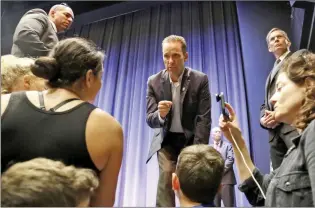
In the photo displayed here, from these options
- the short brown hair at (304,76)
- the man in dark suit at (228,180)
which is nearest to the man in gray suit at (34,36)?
the short brown hair at (304,76)

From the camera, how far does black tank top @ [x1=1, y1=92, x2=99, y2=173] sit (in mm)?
946

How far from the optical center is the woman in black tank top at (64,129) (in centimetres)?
95

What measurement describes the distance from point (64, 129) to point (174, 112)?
105cm

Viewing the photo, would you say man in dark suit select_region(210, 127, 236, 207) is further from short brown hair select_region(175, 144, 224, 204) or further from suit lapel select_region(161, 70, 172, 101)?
short brown hair select_region(175, 144, 224, 204)

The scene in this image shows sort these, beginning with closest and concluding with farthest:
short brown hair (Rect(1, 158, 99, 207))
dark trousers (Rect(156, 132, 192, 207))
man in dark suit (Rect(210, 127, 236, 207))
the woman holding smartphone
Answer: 1. short brown hair (Rect(1, 158, 99, 207))
2. the woman holding smartphone
3. dark trousers (Rect(156, 132, 192, 207))
4. man in dark suit (Rect(210, 127, 236, 207))

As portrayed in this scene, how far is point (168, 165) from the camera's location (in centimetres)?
187

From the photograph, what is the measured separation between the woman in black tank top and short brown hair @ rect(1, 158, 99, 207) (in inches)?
7.2

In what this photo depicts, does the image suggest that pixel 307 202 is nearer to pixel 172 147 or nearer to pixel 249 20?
pixel 172 147

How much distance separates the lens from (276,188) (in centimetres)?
97

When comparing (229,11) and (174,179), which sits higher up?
(229,11)

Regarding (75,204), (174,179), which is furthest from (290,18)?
(75,204)

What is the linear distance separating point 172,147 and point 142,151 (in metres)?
2.37

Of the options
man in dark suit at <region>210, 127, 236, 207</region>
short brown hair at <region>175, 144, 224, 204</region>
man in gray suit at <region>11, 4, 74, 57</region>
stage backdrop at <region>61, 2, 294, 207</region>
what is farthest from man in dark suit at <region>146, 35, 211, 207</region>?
stage backdrop at <region>61, 2, 294, 207</region>

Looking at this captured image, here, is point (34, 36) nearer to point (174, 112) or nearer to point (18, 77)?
point (18, 77)
